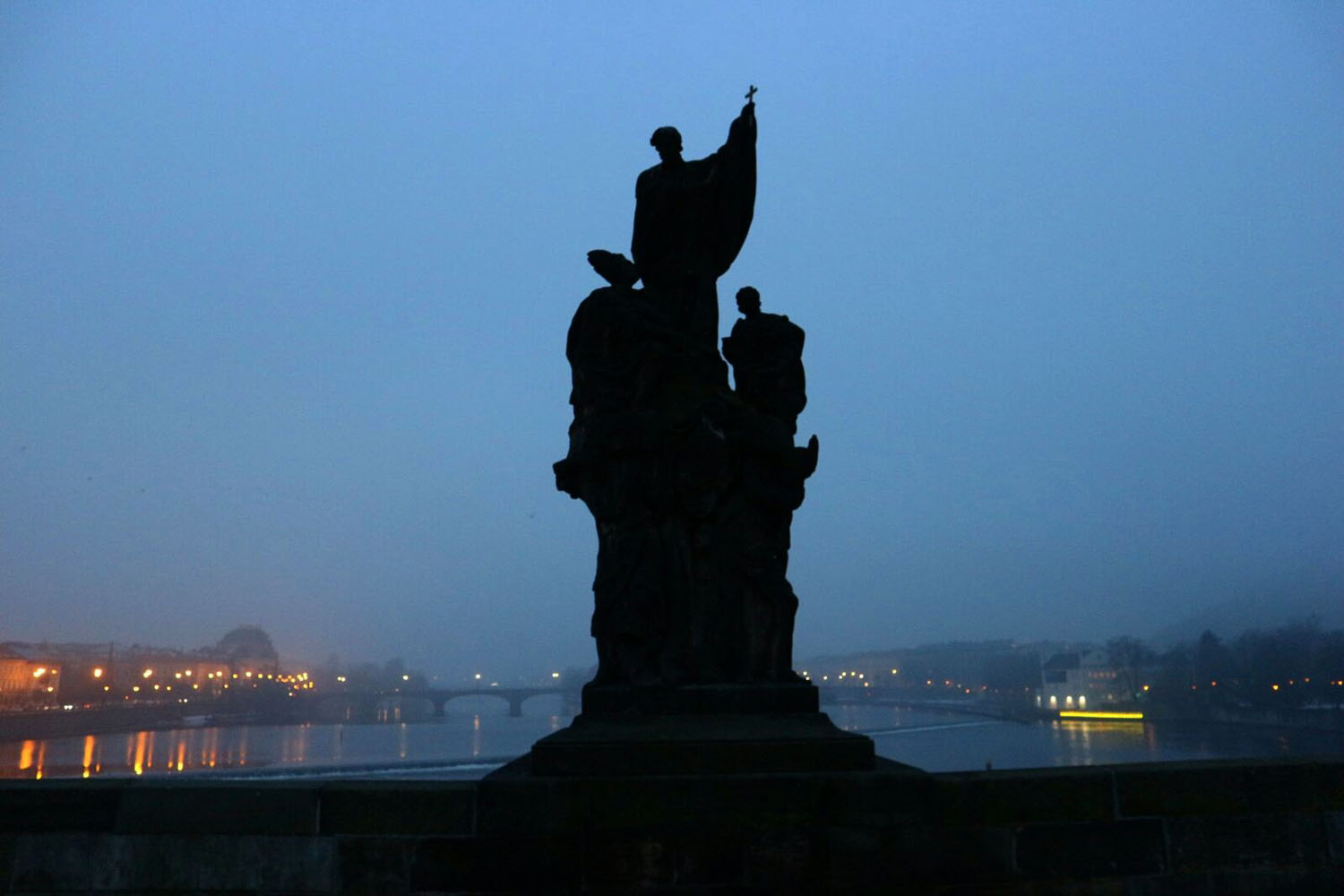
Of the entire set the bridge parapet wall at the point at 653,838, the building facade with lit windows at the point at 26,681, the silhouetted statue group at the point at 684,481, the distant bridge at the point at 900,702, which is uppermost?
the silhouetted statue group at the point at 684,481

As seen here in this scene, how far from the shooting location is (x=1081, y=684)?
103m

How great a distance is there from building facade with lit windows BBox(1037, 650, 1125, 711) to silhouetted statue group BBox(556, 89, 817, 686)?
95037 mm

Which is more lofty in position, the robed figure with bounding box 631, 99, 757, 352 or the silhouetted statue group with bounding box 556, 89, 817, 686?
the robed figure with bounding box 631, 99, 757, 352

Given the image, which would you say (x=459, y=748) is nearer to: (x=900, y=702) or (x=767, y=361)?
(x=900, y=702)

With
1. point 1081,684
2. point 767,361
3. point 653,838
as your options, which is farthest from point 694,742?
point 1081,684

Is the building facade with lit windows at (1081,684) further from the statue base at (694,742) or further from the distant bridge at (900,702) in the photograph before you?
the statue base at (694,742)

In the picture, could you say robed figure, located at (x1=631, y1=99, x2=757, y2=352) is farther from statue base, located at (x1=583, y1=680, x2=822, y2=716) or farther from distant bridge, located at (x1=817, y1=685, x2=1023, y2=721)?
distant bridge, located at (x1=817, y1=685, x2=1023, y2=721)

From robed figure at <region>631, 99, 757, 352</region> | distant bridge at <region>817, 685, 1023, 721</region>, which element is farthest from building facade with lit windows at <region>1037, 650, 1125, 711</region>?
robed figure at <region>631, 99, 757, 352</region>

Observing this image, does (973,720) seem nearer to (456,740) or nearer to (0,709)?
(456,740)

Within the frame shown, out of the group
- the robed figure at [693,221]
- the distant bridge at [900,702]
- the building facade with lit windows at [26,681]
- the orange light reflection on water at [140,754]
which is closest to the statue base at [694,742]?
the robed figure at [693,221]

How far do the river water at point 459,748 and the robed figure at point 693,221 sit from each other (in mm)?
28446

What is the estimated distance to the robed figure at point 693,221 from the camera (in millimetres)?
7125

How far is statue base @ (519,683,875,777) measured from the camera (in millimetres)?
5543

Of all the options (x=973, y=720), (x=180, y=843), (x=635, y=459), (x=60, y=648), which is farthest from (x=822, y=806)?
(x=60, y=648)
